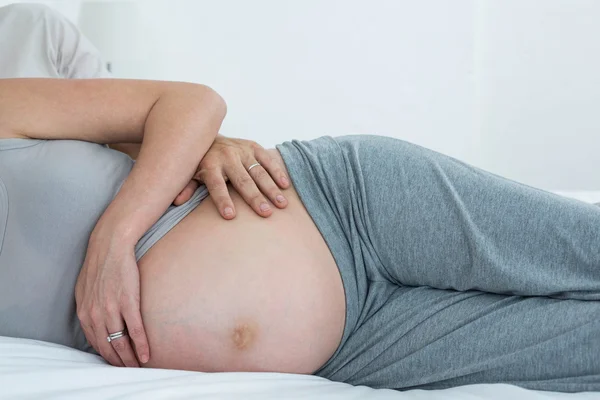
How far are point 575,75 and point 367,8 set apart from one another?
2.90 ft

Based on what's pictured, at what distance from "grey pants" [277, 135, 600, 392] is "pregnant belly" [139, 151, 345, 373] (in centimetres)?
6

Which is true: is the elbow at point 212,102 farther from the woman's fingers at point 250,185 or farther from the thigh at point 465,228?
the thigh at point 465,228

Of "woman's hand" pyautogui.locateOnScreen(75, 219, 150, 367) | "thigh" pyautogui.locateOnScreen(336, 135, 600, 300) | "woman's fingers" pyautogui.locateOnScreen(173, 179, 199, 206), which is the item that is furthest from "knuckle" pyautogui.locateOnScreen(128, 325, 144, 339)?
"thigh" pyautogui.locateOnScreen(336, 135, 600, 300)

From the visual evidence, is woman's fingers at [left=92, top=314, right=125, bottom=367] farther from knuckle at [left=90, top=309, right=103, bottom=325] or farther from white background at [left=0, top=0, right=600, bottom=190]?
white background at [left=0, top=0, right=600, bottom=190]

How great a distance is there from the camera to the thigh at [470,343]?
74 centimetres

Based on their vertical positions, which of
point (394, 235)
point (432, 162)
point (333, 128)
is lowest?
point (333, 128)

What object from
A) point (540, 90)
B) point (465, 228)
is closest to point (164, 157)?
point (465, 228)

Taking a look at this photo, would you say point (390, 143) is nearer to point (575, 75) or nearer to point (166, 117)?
point (166, 117)

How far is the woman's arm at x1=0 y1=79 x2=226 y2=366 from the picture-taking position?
797mm

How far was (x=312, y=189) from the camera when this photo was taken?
37.8 inches

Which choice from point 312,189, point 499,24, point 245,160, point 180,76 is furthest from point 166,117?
point 499,24

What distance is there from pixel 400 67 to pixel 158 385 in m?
1.93

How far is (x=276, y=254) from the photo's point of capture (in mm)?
841

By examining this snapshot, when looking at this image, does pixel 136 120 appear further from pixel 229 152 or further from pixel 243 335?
pixel 243 335
